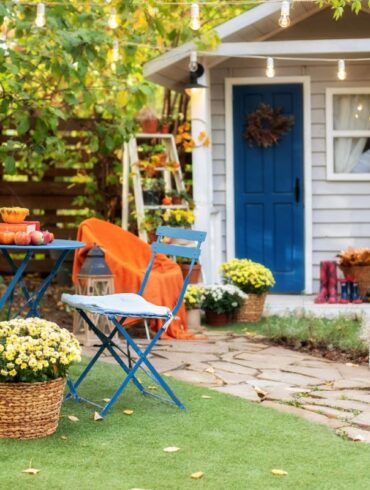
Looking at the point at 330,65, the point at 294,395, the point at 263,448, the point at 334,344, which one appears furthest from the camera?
the point at 330,65

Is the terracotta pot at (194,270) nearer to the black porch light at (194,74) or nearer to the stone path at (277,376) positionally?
the stone path at (277,376)

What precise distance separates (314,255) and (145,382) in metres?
4.17

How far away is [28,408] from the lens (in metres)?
4.62

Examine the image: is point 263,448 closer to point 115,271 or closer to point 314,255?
point 115,271

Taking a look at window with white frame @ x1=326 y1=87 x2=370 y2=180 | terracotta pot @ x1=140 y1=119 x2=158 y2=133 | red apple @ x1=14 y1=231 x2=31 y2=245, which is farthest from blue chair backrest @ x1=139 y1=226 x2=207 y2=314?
terracotta pot @ x1=140 y1=119 x2=158 y2=133

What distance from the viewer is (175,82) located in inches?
391

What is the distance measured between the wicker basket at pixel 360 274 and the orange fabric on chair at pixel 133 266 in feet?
6.05

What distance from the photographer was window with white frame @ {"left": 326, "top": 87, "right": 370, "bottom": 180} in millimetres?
9742

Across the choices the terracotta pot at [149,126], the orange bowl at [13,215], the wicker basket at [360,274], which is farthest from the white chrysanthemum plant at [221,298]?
the orange bowl at [13,215]

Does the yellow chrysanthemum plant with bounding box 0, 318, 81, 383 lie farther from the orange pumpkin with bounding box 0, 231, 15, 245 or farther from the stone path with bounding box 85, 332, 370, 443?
the stone path with bounding box 85, 332, 370, 443

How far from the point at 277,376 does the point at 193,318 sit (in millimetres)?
2252

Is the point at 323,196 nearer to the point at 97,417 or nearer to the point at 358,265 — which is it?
the point at 358,265

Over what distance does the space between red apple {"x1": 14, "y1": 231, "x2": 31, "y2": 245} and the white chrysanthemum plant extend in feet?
10.2

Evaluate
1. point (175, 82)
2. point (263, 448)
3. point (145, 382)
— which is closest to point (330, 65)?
point (175, 82)
